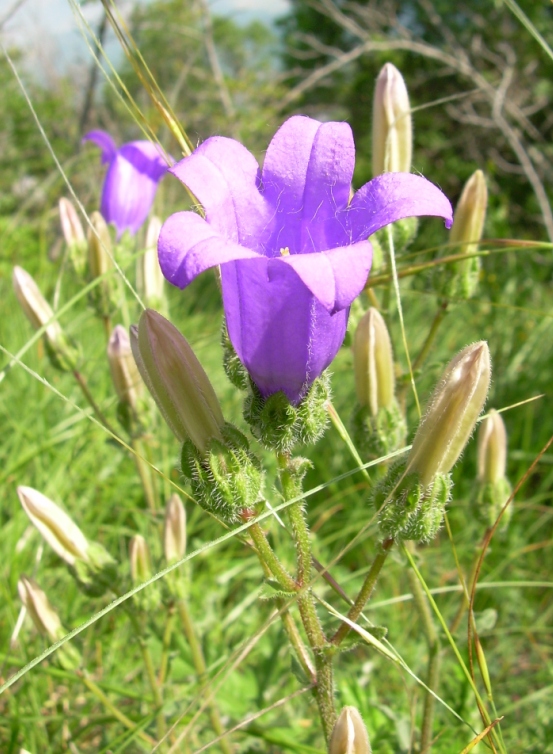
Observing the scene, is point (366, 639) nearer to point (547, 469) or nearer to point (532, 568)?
point (532, 568)

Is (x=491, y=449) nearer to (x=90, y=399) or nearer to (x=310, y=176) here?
(x=310, y=176)

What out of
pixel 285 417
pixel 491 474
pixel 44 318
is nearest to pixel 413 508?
pixel 285 417

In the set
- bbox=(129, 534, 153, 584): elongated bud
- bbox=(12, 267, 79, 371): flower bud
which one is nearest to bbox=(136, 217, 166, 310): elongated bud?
bbox=(12, 267, 79, 371): flower bud

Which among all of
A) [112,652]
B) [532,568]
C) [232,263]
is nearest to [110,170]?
[232,263]

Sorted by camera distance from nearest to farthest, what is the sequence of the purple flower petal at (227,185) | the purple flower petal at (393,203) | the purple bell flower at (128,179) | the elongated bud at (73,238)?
the purple flower petal at (393,203)
the purple flower petal at (227,185)
the elongated bud at (73,238)
the purple bell flower at (128,179)

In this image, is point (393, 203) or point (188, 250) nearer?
point (188, 250)

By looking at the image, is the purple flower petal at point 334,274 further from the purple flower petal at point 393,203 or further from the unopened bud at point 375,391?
the unopened bud at point 375,391

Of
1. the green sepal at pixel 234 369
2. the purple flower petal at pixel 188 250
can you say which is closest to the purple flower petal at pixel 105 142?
the green sepal at pixel 234 369
